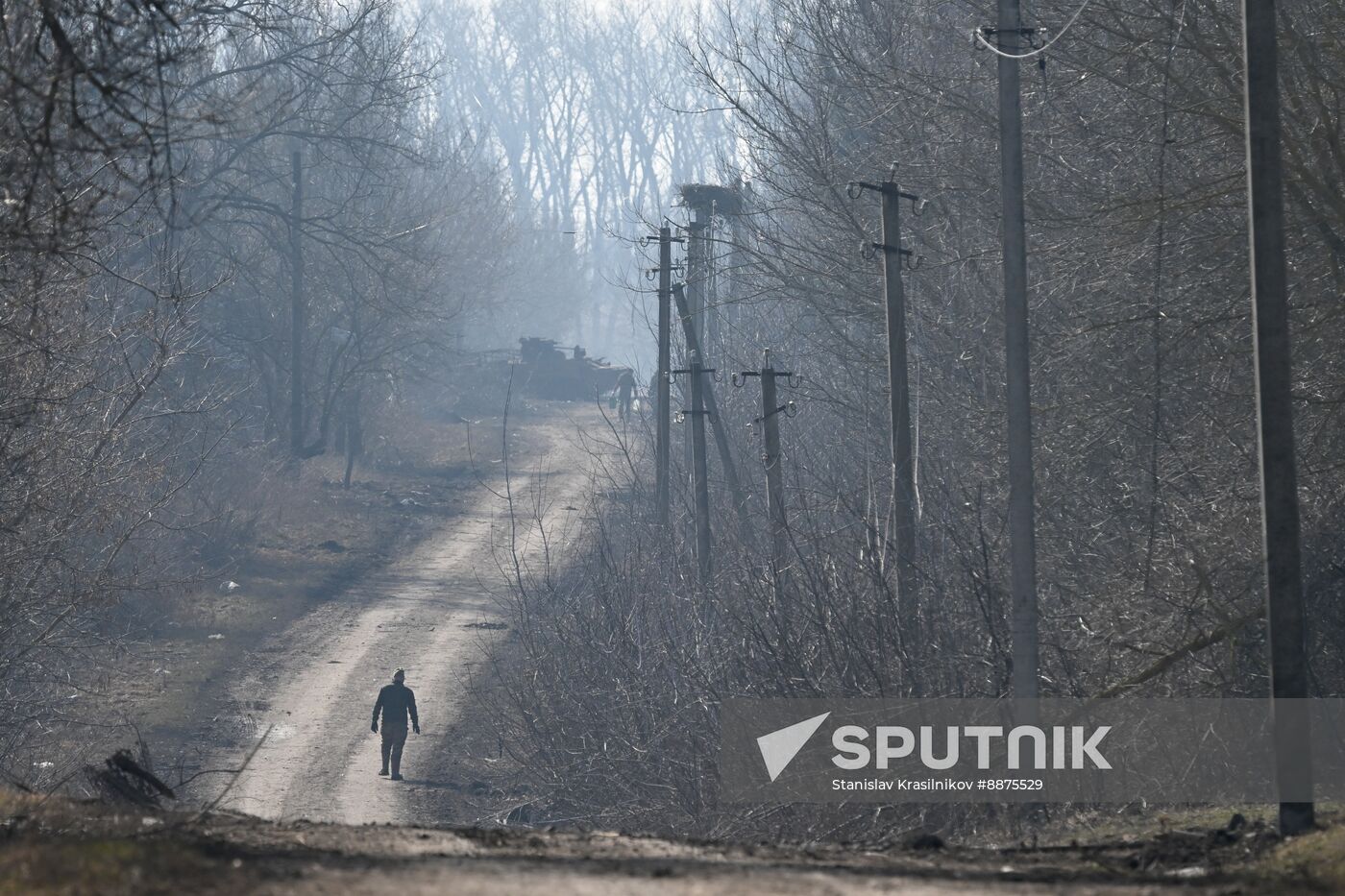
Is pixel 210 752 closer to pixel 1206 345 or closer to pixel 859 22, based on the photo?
pixel 1206 345

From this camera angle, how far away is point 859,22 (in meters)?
24.8

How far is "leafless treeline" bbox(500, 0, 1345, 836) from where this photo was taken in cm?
1182

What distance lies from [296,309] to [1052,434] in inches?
843

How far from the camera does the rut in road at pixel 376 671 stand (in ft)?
49.4

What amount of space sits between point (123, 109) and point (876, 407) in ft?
59.9

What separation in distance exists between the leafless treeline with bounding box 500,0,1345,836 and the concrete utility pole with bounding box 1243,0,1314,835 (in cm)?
305

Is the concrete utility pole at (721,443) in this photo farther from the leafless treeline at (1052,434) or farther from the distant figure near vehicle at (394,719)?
the distant figure near vehicle at (394,719)

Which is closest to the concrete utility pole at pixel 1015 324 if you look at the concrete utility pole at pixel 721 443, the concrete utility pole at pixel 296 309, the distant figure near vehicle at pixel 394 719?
the distant figure near vehicle at pixel 394 719

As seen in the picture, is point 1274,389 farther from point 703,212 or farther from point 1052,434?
point 703,212

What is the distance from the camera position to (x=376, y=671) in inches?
776

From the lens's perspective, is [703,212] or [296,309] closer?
[703,212]

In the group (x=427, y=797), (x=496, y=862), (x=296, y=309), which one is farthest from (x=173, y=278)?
(x=496, y=862)

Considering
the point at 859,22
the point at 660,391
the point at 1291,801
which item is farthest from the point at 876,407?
the point at 1291,801

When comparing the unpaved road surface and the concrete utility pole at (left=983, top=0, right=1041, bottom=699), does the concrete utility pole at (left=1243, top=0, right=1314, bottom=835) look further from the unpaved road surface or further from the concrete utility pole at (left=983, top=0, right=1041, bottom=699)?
the concrete utility pole at (left=983, top=0, right=1041, bottom=699)
